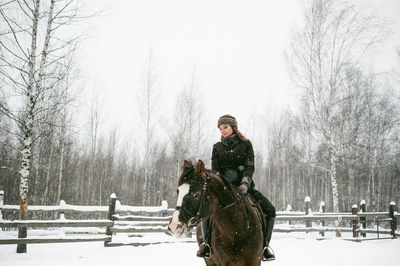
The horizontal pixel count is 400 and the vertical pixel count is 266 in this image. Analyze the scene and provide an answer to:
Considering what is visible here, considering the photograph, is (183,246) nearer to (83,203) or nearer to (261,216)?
(261,216)

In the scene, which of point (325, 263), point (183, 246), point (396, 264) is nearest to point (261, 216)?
point (325, 263)

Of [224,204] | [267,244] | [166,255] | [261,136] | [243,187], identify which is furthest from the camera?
[261,136]

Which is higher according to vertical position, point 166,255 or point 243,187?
point 243,187

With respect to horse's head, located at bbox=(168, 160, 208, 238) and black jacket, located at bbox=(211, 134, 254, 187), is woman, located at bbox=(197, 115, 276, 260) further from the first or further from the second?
horse's head, located at bbox=(168, 160, 208, 238)

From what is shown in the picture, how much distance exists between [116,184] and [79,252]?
97.3 ft

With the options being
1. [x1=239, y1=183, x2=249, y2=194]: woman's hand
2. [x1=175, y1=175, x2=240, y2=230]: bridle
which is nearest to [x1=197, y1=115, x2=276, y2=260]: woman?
[x1=239, y1=183, x2=249, y2=194]: woman's hand

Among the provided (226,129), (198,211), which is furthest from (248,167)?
(198,211)

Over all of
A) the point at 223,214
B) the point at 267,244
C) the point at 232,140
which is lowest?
the point at 267,244

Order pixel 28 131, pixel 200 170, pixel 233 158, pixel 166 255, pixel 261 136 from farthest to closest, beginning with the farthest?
pixel 261 136
pixel 166 255
pixel 28 131
pixel 233 158
pixel 200 170

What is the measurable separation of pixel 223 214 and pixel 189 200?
63cm

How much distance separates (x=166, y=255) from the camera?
884 cm

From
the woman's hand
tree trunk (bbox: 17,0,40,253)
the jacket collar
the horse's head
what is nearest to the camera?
the horse's head

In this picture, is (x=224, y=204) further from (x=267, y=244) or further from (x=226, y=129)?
(x=226, y=129)

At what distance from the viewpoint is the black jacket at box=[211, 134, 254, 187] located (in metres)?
3.65
